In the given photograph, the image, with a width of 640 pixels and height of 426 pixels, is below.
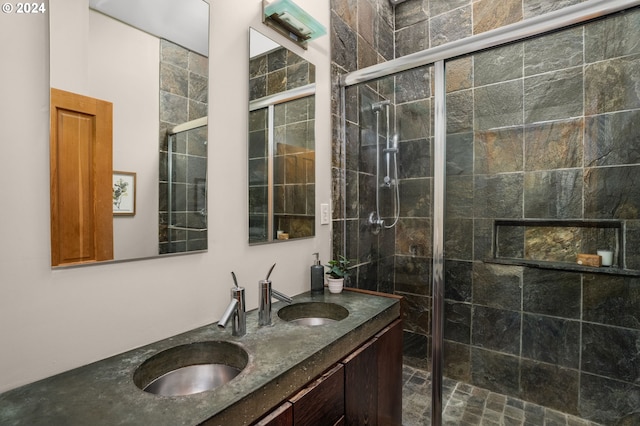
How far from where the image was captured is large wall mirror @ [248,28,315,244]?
53.9 inches

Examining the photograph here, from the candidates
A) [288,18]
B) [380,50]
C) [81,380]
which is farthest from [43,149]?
[380,50]

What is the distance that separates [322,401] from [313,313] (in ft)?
1.83

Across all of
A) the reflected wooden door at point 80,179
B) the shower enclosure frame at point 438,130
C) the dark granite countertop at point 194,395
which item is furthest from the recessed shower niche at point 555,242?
the reflected wooden door at point 80,179

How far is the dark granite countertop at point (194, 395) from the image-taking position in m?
0.66

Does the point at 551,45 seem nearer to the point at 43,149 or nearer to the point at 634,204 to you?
the point at 634,204

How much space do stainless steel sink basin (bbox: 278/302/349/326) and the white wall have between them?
21 cm

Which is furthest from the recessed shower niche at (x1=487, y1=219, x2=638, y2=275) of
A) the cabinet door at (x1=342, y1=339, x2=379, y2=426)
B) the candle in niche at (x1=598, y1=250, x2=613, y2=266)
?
the cabinet door at (x1=342, y1=339, x2=379, y2=426)

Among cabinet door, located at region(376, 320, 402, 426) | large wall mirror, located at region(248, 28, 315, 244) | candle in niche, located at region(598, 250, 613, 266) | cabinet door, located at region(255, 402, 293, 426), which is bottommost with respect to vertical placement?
cabinet door, located at region(376, 320, 402, 426)

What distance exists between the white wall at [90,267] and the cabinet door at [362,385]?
1.70 ft

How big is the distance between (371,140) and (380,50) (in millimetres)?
796

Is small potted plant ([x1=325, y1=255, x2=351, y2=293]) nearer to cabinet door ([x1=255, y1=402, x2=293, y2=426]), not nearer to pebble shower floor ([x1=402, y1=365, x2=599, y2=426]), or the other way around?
cabinet door ([x1=255, y1=402, x2=293, y2=426])

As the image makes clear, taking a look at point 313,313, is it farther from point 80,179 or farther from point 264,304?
point 80,179

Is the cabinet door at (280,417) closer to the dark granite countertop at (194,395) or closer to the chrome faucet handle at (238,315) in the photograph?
the dark granite countertop at (194,395)

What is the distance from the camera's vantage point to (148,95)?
1.01 metres
